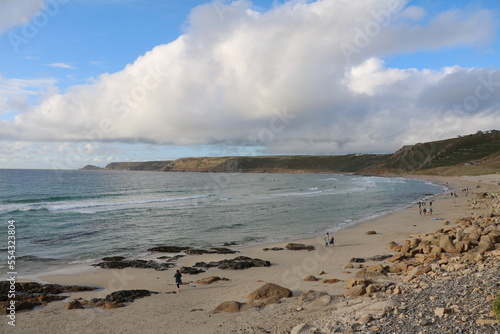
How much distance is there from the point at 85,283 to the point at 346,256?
15716mm

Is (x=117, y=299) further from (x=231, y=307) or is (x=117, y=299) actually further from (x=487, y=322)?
(x=487, y=322)

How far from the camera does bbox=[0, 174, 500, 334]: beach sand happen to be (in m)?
12.5

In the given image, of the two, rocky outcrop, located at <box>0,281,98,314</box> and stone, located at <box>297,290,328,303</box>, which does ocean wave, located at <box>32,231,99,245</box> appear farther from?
stone, located at <box>297,290,328,303</box>

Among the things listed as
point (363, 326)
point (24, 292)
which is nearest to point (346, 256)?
point (363, 326)

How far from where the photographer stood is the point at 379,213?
4422cm

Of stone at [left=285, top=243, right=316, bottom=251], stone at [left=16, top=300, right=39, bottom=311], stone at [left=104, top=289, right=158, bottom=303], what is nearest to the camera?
stone at [left=16, top=300, right=39, bottom=311]

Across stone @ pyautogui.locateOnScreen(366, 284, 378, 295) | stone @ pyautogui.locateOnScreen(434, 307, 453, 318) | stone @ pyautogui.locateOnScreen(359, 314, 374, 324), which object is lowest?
stone @ pyautogui.locateOnScreen(366, 284, 378, 295)

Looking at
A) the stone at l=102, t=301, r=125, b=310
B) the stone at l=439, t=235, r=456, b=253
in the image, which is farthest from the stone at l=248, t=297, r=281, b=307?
the stone at l=439, t=235, r=456, b=253

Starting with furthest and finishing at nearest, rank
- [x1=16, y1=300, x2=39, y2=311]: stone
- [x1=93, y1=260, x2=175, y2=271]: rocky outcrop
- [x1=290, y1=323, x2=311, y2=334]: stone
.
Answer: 1. [x1=93, y1=260, x2=175, y2=271]: rocky outcrop
2. [x1=16, y1=300, x2=39, y2=311]: stone
3. [x1=290, y1=323, x2=311, y2=334]: stone

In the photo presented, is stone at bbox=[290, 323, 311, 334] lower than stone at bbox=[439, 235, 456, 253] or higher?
lower

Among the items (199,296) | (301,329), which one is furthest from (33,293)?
(301,329)

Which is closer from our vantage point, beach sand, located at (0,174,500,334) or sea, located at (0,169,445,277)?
beach sand, located at (0,174,500,334)

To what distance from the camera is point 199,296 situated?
16.2m

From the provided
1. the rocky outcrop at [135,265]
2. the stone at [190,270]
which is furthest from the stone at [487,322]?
the rocky outcrop at [135,265]
